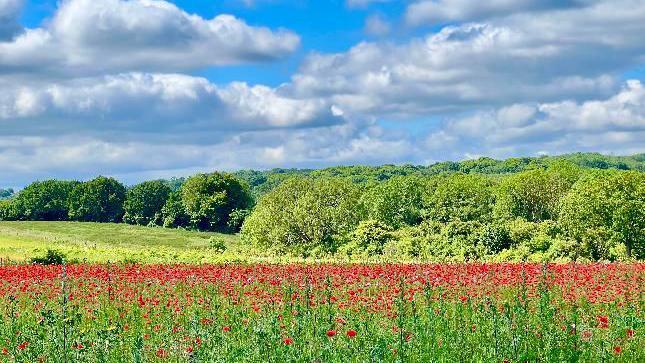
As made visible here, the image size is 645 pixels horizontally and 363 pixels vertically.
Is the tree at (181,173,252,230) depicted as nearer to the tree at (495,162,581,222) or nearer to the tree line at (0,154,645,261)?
the tree line at (0,154,645,261)

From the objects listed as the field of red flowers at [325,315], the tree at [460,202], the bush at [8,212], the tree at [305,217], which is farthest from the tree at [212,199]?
the field of red flowers at [325,315]

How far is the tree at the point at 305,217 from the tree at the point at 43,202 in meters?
71.9

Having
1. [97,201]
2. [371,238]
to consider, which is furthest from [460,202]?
[97,201]

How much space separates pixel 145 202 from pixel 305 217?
70.4 m

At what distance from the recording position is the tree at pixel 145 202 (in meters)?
115

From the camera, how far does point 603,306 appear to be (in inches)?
587

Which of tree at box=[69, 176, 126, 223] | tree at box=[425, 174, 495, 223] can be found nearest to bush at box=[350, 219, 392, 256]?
tree at box=[425, 174, 495, 223]

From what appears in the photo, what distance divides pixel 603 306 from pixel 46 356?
1153 centimetres

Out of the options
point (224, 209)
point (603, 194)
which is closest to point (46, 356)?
point (603, 194)

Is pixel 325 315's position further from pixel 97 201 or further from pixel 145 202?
pixel 97 201

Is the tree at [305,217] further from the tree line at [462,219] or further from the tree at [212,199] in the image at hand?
the tree at [212,199]

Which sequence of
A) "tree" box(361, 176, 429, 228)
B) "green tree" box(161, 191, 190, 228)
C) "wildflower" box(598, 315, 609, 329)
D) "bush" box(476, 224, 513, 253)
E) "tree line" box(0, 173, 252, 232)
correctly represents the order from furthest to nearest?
1. "green tree" box(161, 191, 190, 228)
2. "tree line" box(0, 173, 252, 232)
3. "tree" box(361, 176, 429, 228)
4. "bush" box(476, 224, 513, 253)
5. "wildflower" box(598, 315, 609, 329)

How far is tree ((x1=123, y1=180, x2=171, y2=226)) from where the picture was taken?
376 ft

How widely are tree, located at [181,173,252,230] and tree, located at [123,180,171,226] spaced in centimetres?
1104
